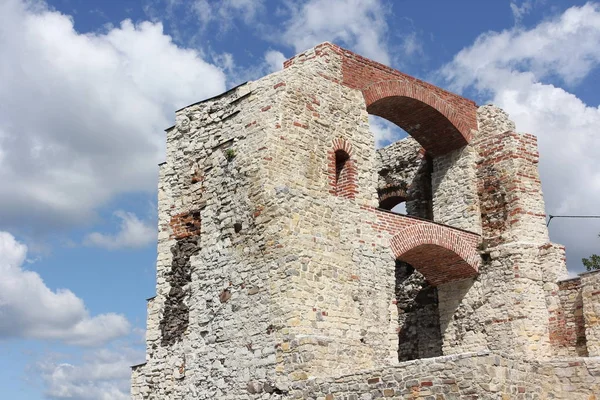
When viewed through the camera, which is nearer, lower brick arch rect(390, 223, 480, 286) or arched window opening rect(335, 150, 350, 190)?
arched window opening rect(335, 150, 350, 190)

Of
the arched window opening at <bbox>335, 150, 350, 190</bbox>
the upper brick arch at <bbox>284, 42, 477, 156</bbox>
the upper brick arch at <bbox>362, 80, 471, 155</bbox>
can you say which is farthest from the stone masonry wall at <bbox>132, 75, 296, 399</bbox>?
the upper brick arch at <bbox>362, 80, 471, 155</bbox>

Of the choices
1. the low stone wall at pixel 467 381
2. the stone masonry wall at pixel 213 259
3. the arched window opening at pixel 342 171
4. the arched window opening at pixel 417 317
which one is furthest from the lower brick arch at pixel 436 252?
the low stone wall at pixel 467 381

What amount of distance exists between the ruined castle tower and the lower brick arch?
0.13 feet

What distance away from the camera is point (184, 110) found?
14.9 metres

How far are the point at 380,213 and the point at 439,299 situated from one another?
11.6ft

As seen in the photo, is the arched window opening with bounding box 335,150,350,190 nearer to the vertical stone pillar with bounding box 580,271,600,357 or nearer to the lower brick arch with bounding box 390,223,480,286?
the lower brick arch with bounding box 390,223,480,286

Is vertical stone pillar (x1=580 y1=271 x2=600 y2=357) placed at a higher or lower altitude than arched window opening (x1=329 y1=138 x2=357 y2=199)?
lower

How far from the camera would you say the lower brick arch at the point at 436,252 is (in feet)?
45.1

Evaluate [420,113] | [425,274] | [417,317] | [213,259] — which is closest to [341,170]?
[213,259]

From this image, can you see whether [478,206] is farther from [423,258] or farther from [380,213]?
[380,213]

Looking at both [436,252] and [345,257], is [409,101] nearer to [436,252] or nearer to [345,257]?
[436,252]

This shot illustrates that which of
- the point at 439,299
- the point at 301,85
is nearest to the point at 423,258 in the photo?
the point at 439,299

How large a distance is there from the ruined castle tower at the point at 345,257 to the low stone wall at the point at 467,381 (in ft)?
0.07

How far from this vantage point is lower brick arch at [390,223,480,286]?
13.7 meters
